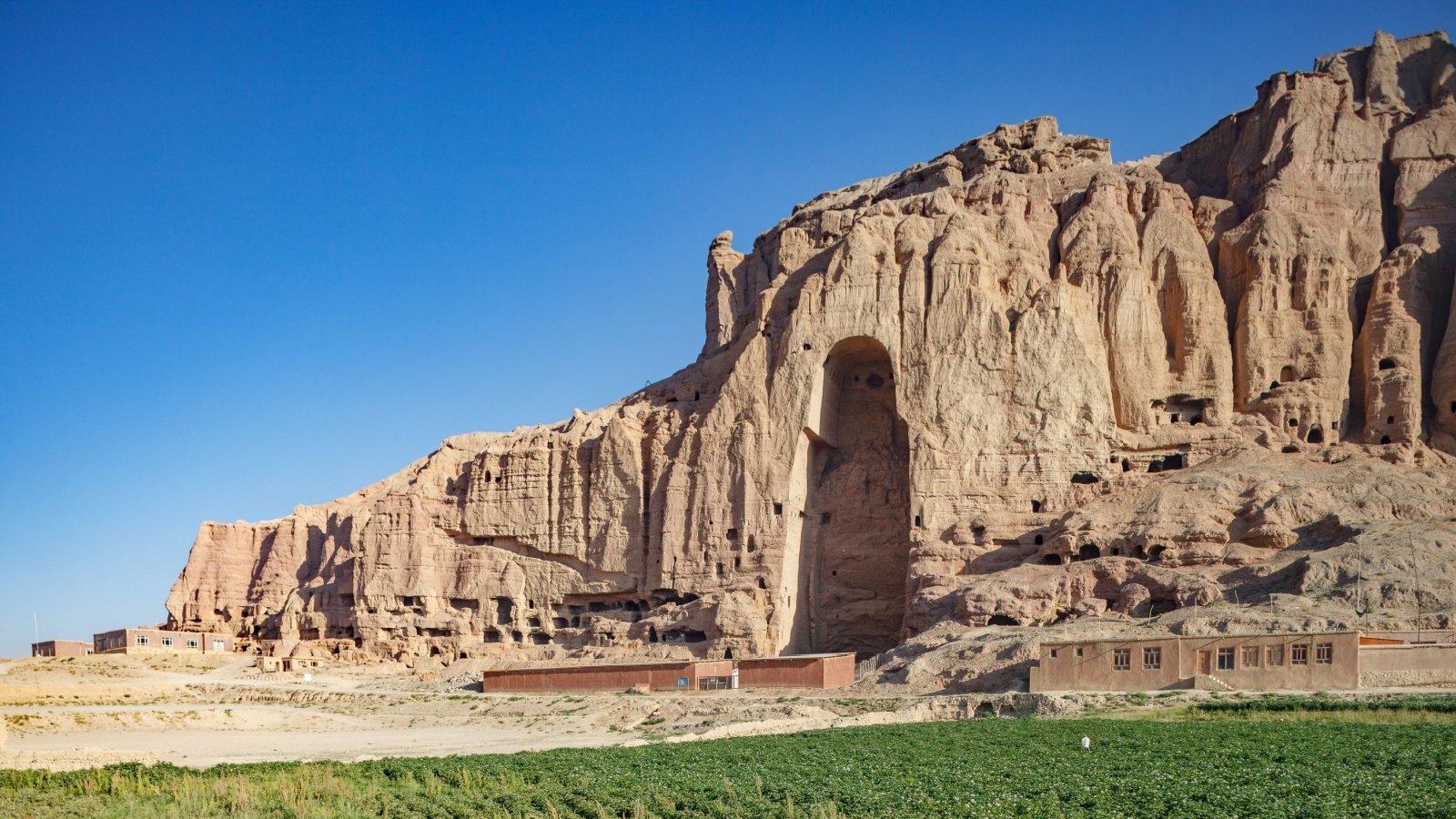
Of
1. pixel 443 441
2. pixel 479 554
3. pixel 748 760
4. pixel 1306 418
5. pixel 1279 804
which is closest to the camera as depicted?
pixel 1279 804

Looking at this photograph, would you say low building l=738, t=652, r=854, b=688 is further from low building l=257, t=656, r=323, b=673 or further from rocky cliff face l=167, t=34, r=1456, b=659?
low building l=257, t=656, r=323, b=673

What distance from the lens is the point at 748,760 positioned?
31828mm

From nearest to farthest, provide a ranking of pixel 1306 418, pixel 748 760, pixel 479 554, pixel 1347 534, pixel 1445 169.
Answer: pixel 748 760
pixel 1347 534
pixel 1306 418
pixel 1445 169
pixel 479 554

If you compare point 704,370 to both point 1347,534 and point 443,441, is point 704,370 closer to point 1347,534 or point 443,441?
point 443,441

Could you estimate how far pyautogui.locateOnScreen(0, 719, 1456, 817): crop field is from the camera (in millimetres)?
24641

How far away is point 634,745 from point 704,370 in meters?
37.3

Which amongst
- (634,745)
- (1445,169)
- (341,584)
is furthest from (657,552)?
(1445,169)

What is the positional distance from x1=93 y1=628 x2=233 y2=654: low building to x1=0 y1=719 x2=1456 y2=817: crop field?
40.7 m

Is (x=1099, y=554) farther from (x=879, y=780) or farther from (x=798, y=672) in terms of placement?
(x=879, y=780)

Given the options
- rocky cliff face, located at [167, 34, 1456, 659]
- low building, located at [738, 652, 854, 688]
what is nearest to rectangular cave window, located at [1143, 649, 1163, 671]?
rocky cliff face, located at [167, 34, 1456, 659]

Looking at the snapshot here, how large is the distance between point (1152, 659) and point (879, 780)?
17.1 metres

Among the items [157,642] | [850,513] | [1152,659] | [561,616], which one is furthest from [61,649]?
[1152,659]

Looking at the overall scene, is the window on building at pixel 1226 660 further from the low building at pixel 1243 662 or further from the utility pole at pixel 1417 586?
the utility pole at pixel 1417 586

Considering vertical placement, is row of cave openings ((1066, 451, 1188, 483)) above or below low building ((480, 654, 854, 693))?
above
